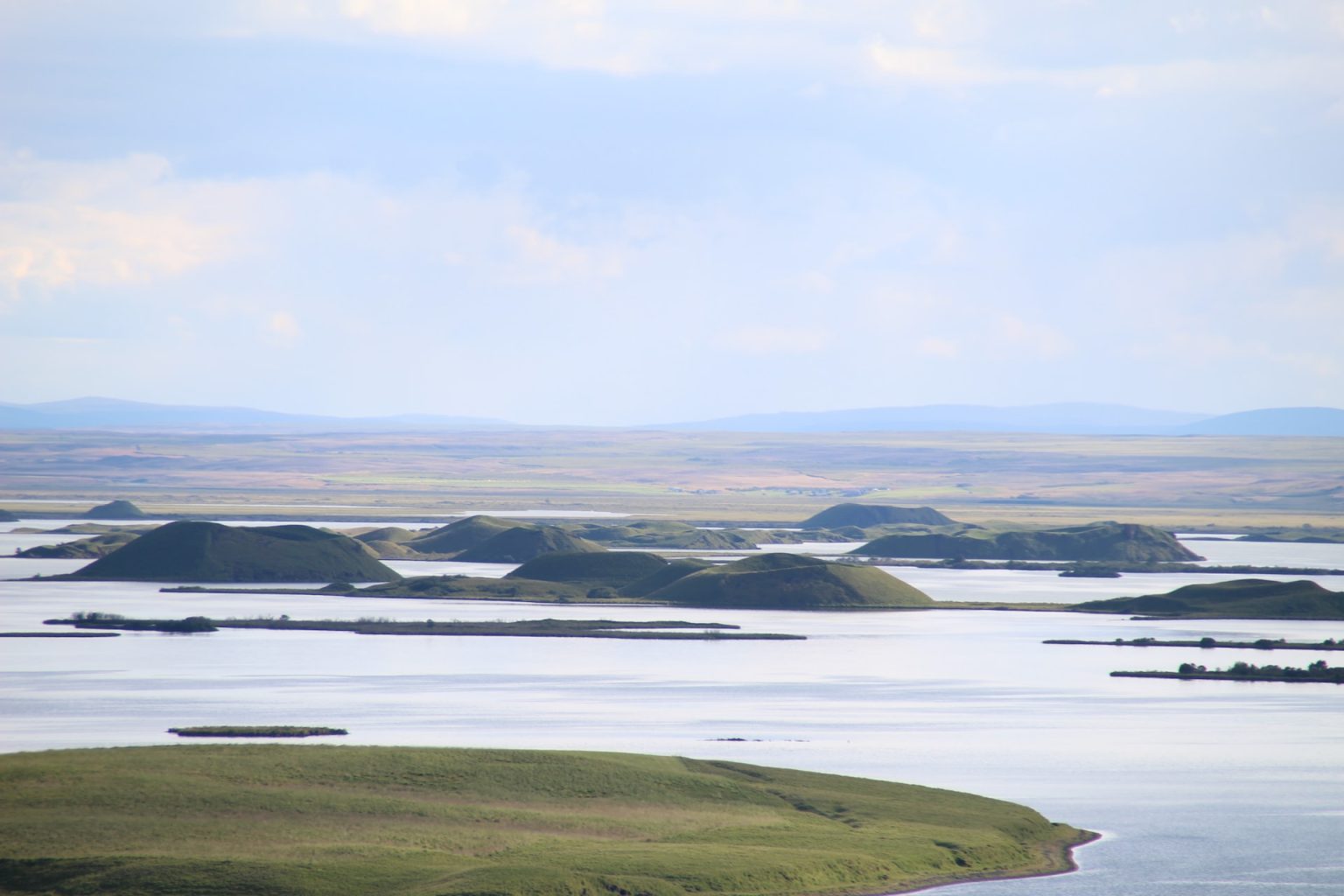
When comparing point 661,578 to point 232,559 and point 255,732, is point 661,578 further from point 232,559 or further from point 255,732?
point 255,732

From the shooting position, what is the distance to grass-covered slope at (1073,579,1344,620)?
114875 millimetres

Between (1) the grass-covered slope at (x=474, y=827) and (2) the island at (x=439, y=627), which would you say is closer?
(1) the grass-covered slope at (x=474, y=827)

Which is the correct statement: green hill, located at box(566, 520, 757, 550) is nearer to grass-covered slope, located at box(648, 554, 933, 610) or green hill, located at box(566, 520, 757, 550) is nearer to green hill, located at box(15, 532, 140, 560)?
green hill, located at box(15, 532, 140, 560)

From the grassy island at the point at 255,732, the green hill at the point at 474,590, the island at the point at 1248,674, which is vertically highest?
the grassy island at the point at 255,732

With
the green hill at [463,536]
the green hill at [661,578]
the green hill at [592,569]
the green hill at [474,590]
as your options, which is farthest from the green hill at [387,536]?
the green hill at [661,578]

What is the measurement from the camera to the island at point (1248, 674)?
83000 millimetres

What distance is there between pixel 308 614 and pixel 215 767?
62.3 m

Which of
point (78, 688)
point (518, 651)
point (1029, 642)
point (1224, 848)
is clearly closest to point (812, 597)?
point (1029, 642)

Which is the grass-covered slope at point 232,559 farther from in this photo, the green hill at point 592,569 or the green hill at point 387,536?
the green hill at point 387,536

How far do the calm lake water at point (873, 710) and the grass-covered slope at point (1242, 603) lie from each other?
5388mm

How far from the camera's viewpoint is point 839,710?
230 ft

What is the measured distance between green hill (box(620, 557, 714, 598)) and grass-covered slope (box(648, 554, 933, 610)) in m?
0.98

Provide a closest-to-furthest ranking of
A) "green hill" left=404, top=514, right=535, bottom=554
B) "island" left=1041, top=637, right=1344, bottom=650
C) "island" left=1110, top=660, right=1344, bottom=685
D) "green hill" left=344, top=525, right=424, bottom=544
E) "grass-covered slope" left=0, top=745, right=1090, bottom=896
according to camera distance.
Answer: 1. "grass-covered slope" left=0, top=745, right=1090, bottom=896
2. "island" left=1110, top=660, right=1344, bottom=685
3. "island" left=1041, top=637, right=1344, bottom=650
4. "green hill" left=404, top=514, right=535, bottom=554
5. "green hill" left=344, top=525, right=424, bottom=544

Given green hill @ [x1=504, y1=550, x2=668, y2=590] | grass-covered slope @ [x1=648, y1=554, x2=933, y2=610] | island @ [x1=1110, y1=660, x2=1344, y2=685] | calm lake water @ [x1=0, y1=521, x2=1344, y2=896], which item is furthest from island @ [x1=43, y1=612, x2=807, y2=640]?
green hill @ [x1=504, y1=550, x2=668, y2=590]
